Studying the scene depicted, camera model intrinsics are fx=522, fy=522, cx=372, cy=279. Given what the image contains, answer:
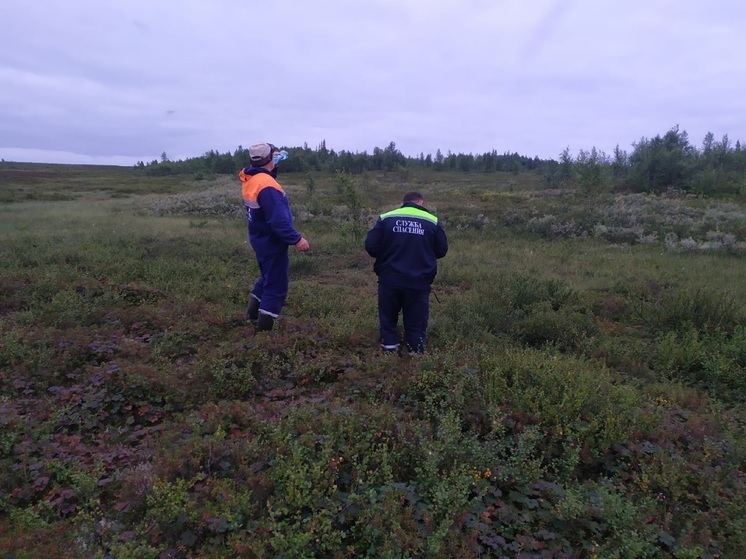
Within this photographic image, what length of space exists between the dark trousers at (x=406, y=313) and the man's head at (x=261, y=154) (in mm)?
1733

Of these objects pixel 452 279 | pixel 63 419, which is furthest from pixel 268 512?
pixel 452 279

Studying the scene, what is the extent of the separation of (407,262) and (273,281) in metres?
1.44

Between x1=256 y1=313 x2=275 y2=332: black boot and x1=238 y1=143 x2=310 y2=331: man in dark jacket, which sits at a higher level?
x1=238 y1=143 x2=310 y2=331: man in dark jacket

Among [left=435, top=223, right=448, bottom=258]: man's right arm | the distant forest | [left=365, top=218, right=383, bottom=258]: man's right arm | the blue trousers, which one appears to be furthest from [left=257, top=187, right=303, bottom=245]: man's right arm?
the distant forest

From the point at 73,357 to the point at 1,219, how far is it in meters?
17.4

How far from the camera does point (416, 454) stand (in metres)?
3.12

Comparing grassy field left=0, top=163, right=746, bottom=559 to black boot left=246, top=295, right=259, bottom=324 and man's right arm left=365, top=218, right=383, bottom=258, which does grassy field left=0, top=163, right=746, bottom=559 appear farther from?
man's right arm left=365, top=218, right=383, bottom=258

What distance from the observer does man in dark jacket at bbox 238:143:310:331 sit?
5.16 meters

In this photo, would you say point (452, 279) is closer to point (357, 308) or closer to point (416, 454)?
point (357, 308)

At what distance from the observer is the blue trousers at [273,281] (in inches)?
213

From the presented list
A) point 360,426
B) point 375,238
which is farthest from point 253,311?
point 360,426

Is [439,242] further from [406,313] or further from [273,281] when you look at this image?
[273,281]

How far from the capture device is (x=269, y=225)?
5.23 meters

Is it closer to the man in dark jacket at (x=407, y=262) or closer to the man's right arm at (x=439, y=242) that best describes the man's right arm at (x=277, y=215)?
the man in dark jacket at (x=407, y=262)
